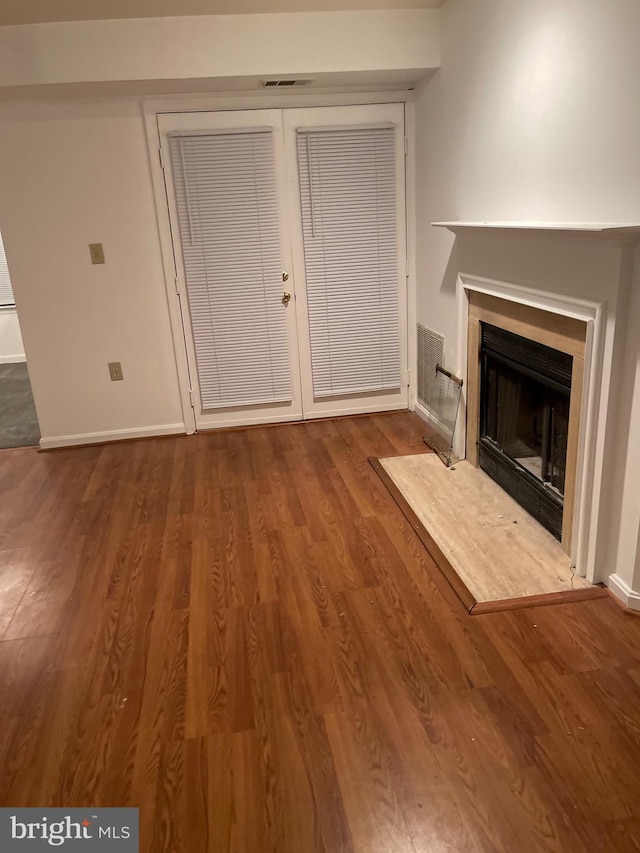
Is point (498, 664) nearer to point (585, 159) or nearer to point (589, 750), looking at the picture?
point (589, 750)

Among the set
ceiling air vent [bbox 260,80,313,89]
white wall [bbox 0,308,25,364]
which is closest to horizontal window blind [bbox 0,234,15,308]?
white wall [bbox 0,308,25,364]

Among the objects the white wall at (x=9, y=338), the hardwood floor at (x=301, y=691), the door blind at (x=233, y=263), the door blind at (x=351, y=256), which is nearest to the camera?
the hardwood floor at (x=301, y=691)

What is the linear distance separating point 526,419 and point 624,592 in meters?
1.01

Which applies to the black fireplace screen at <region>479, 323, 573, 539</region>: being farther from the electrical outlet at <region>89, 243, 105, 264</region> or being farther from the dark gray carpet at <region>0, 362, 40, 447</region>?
the dark gray carpet at <region>0, 362, 40, 447</region>

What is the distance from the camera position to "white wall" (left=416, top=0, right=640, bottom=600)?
2.03m

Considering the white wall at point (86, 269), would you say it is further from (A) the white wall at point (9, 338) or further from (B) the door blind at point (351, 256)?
(A) the white wall at point (9, 338)

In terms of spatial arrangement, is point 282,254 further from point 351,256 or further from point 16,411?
point 16,411

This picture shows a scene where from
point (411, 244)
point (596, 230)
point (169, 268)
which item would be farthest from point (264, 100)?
point (596, 230)

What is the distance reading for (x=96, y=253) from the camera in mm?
3914

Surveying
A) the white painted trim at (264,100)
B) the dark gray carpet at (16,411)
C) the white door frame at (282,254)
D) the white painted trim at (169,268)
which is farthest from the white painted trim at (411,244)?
the dark gray carpet at (16,411)

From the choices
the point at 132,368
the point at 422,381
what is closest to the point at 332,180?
the point at 422,381

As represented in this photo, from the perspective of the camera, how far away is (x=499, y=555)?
2611 mm

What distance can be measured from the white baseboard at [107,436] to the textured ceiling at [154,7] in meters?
2.36

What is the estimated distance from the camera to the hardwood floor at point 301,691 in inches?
60.1
